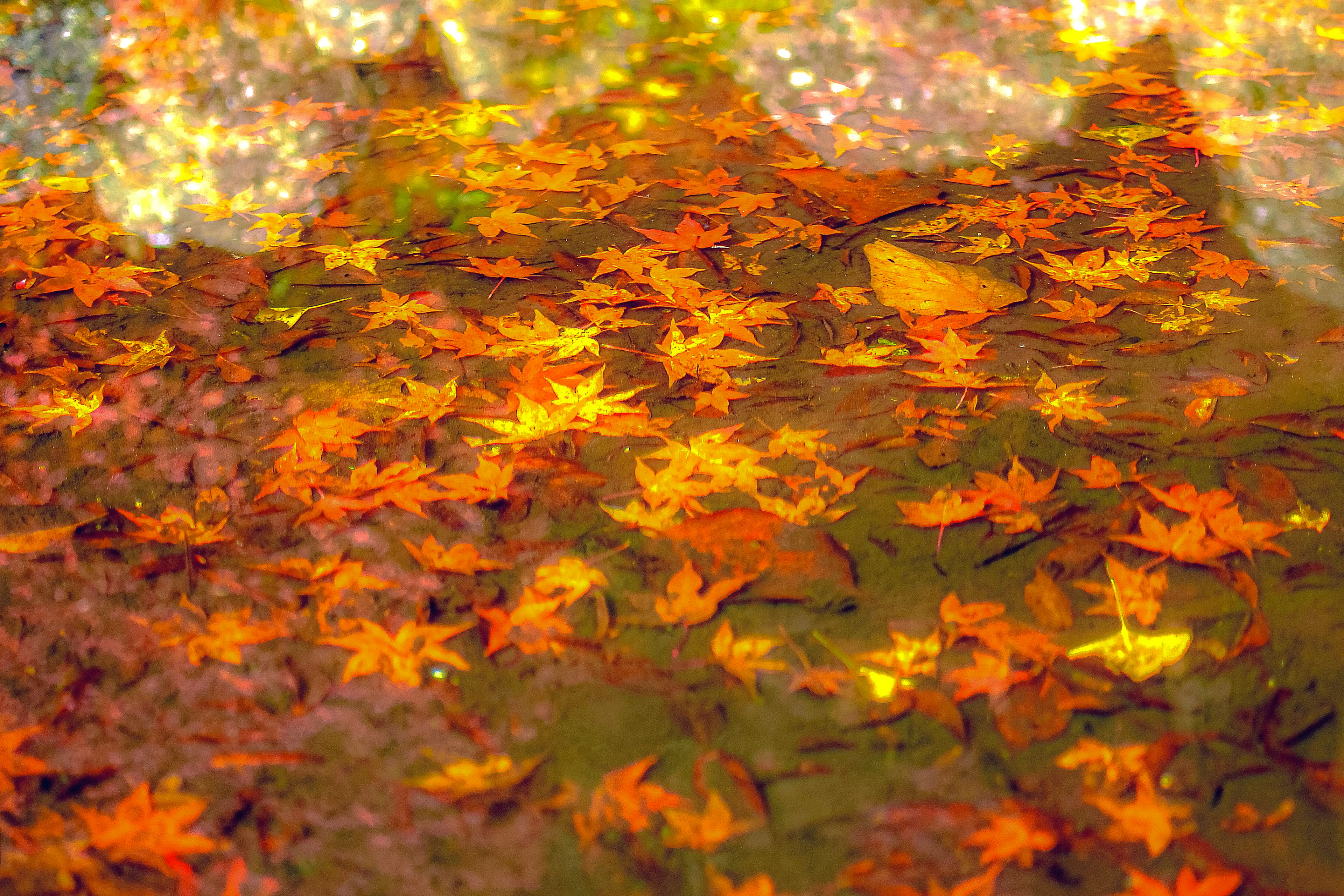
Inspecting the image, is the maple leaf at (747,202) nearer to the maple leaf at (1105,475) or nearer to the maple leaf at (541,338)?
the maple leaf at (541,338)

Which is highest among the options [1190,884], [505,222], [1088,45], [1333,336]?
[1088,45]

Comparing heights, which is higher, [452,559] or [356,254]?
[356,254]

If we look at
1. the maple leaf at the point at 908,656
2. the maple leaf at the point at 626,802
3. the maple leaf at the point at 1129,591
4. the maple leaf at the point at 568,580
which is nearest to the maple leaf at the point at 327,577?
the maple leaf at the point at 568,580

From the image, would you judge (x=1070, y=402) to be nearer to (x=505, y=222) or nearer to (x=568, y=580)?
(x=568, y=580)

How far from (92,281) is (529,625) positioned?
1684 millimetres

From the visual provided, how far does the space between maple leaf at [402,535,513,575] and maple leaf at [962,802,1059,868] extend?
0.79 meters

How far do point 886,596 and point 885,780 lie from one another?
0.32 metres

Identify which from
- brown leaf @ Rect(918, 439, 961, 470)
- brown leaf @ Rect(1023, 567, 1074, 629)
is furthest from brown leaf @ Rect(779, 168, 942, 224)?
brown leaf @ Rect(1023, 567, 1074, 629)

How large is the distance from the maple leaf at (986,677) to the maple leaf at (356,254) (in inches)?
67.3

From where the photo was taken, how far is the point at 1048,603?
1393 millimetres

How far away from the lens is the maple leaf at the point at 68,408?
1829 mm

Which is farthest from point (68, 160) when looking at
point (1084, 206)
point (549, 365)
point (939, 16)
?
point (939, 16)

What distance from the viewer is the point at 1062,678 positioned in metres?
1.29

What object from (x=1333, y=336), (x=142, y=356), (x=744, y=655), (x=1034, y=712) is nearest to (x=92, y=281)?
(x=142, y=356)
